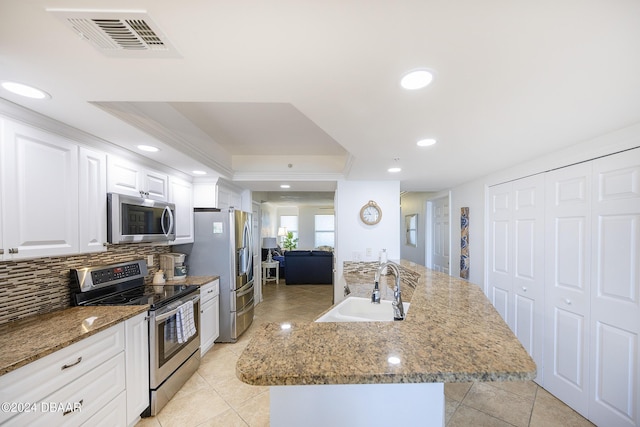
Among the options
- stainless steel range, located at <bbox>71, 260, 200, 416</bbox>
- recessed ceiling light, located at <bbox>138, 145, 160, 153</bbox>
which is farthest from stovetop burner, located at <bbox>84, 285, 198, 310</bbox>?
recessed ceiling light, located at <bbox>138, 145, 160, 153</bbox>

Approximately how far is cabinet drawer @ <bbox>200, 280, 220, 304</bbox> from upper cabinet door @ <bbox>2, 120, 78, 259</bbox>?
1.36m

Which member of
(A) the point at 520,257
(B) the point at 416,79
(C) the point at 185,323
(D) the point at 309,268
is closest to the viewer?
(B) the point at 416,79

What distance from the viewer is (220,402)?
2227mm

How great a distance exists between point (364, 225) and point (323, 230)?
711cm

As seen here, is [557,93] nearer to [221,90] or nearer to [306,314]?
[221,90]

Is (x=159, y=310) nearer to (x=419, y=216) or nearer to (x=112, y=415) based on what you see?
(x=112, y=415)

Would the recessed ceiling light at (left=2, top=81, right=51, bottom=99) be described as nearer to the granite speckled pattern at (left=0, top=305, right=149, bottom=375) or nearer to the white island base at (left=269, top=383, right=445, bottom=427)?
the granite speckled pattern at (left=0, top=305, right=149, bottom=375)

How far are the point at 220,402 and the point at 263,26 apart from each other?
2.66 meters

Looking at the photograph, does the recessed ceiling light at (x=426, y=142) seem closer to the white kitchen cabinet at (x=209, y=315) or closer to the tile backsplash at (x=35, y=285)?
the white kitchen cabinet at (x=209, y=315)

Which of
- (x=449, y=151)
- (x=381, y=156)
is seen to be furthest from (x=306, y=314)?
(x=449, y=151)

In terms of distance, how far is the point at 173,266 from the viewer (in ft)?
10.1

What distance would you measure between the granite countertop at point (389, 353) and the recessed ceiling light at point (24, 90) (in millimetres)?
1598

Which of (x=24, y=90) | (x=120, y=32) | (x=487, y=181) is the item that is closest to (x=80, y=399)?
(x=24, y=90)

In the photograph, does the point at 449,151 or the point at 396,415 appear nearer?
the point at 396,415
